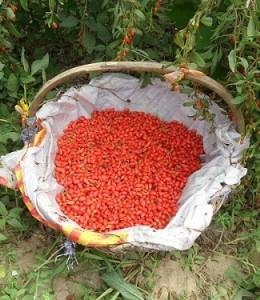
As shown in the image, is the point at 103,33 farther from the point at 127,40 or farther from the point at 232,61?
the point at 232,61

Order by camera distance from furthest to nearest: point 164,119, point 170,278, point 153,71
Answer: point 164,119
point 170,278
point 153,71

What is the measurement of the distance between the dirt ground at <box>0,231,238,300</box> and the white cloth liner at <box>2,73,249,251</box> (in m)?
0.18

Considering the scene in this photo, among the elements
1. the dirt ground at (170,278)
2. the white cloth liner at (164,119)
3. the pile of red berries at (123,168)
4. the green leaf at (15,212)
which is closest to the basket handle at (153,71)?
the white cloth liner at (164,119)

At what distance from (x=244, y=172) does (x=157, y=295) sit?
0.46 metres

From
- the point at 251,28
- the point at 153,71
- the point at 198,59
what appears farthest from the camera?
the point at 153,71

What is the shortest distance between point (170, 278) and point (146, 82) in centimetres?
63

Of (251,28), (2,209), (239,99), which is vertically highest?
(251,28)

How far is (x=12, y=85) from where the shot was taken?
179 centimetres

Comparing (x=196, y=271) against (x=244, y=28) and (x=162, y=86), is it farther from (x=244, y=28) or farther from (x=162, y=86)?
(x=244, y=28)

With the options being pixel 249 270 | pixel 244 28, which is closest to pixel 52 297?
pixel 249 270

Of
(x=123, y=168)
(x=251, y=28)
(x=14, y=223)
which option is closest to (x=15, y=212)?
(x=14, y=223)

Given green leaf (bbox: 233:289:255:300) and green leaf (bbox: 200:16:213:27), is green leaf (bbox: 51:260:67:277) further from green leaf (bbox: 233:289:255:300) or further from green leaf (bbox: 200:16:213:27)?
green leaf (bbox: 200:16:213:27)

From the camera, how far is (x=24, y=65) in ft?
5.72

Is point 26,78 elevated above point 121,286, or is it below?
above
